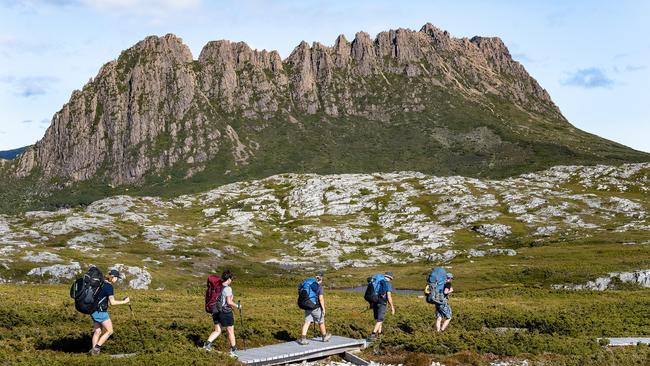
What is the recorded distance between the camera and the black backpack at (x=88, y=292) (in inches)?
1007

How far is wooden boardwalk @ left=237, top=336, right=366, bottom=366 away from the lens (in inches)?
1051

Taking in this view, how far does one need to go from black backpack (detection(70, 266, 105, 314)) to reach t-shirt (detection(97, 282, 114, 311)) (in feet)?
0.46

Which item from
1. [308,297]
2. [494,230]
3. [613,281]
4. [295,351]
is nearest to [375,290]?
[308,297]

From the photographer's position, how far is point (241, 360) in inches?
1025

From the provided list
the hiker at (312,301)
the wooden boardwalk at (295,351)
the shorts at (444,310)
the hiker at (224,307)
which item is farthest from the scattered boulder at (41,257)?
the shorts at (444,310)

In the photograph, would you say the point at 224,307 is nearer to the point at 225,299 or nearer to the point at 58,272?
the point at 225,299

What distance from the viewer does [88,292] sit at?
25.7 metres

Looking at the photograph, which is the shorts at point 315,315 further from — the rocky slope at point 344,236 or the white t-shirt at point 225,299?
the rocky slope at point 344,236

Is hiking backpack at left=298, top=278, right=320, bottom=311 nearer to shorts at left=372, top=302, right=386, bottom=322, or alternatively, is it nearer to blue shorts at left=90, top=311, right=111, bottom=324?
shorts at left=372, top=302, right=386, bottom=322

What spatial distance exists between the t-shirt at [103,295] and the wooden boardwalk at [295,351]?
22.6 feet

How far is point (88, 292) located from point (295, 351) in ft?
34.3

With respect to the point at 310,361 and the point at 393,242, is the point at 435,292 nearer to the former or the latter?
the point at 310,361

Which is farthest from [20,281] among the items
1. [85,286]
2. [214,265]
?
[85,286]

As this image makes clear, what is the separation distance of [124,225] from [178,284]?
62.9 meters
